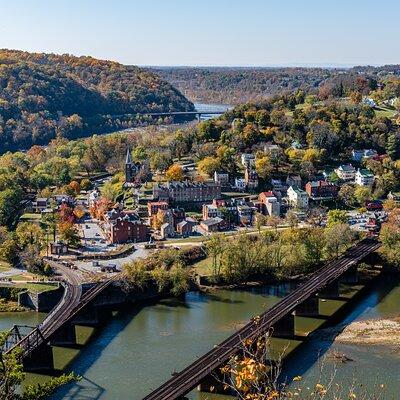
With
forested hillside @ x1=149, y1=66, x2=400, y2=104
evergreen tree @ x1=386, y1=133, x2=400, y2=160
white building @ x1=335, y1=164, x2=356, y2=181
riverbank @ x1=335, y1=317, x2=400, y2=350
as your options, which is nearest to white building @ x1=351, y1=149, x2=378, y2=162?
evergreen tree @ x1=386, y1=133, x2=400, y2=160

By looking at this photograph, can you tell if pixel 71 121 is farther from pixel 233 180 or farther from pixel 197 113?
pixel 233 180

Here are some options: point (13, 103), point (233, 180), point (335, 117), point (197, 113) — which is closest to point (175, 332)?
point (233, 180)

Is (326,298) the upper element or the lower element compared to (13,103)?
lower

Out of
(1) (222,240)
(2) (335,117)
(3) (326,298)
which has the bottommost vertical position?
(3) (326,298)

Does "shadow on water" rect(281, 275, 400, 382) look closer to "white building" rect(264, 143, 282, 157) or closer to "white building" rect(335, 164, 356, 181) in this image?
"white building" rect(335, 164, 356, 181)

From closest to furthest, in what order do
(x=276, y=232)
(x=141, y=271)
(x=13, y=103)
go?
(x=141, y=271) < (x=276, y=232) < (x=13, y=103)

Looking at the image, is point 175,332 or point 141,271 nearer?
point 175,332

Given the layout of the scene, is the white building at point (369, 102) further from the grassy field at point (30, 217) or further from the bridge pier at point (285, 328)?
the bridge pier at point (285, 328)
